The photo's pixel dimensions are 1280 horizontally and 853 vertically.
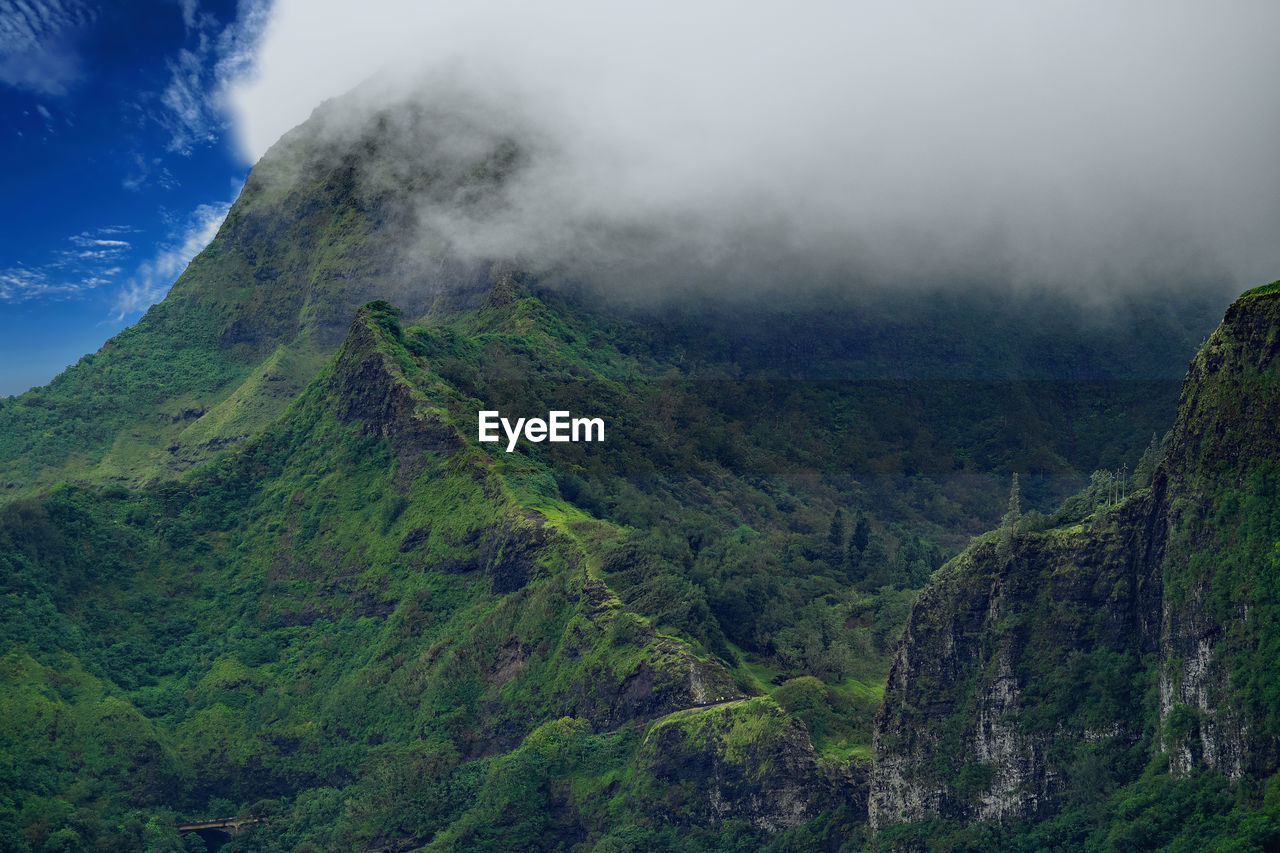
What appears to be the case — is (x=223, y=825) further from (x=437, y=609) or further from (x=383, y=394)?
(x=383, y=394)

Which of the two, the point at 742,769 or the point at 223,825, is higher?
the point at 742,769

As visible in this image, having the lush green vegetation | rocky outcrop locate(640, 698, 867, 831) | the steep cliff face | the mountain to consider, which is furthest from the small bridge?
the steep cliff face

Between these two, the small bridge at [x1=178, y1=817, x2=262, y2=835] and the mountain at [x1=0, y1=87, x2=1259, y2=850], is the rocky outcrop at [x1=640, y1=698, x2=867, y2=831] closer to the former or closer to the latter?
the mountain at [x1=0, y1=87, x2=1259, y2=850]

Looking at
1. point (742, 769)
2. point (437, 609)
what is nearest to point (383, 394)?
point (437, 609)

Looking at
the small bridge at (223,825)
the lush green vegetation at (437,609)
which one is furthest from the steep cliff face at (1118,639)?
the small bridge at (223,825)

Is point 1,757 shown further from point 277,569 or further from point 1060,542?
point 1060,542

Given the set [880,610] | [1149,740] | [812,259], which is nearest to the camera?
[1149,740]

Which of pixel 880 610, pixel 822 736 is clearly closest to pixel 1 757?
pixel 822 736
